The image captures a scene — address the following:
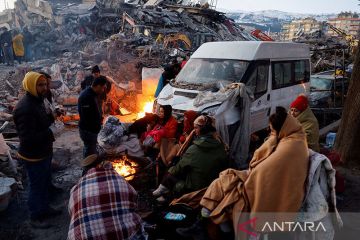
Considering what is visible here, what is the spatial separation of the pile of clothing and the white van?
1.18m

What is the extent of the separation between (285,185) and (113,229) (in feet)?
5.84

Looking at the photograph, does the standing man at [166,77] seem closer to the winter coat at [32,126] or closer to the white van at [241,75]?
the white van at [241,75]

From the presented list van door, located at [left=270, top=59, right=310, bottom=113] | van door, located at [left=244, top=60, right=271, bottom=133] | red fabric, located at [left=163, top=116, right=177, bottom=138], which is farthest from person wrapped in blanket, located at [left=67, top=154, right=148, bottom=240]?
van door, located at [left=270, top=59, right=310, bottom=113]

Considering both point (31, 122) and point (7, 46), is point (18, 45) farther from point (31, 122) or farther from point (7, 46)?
point (31, 122)

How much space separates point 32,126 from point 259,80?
4.99 metres

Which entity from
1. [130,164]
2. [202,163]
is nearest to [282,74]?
[130,164]

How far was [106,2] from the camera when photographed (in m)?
26.0

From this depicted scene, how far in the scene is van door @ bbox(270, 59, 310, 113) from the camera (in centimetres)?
788

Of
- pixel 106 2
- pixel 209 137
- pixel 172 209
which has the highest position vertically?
pixel 106 2

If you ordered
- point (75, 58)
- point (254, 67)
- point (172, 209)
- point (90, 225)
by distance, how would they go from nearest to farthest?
point (90, 225) < point (172, 209) < point (254, 67) < point (75, 58)

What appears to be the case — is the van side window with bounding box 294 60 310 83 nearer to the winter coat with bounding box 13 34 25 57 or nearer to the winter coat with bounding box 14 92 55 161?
the winter coat with bounding box 14 92 55 161

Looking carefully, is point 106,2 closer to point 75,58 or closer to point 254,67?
point 75,58

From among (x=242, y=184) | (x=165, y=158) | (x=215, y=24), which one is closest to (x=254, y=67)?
(x=165, y=158)

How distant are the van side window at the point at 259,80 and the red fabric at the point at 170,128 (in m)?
2.07
